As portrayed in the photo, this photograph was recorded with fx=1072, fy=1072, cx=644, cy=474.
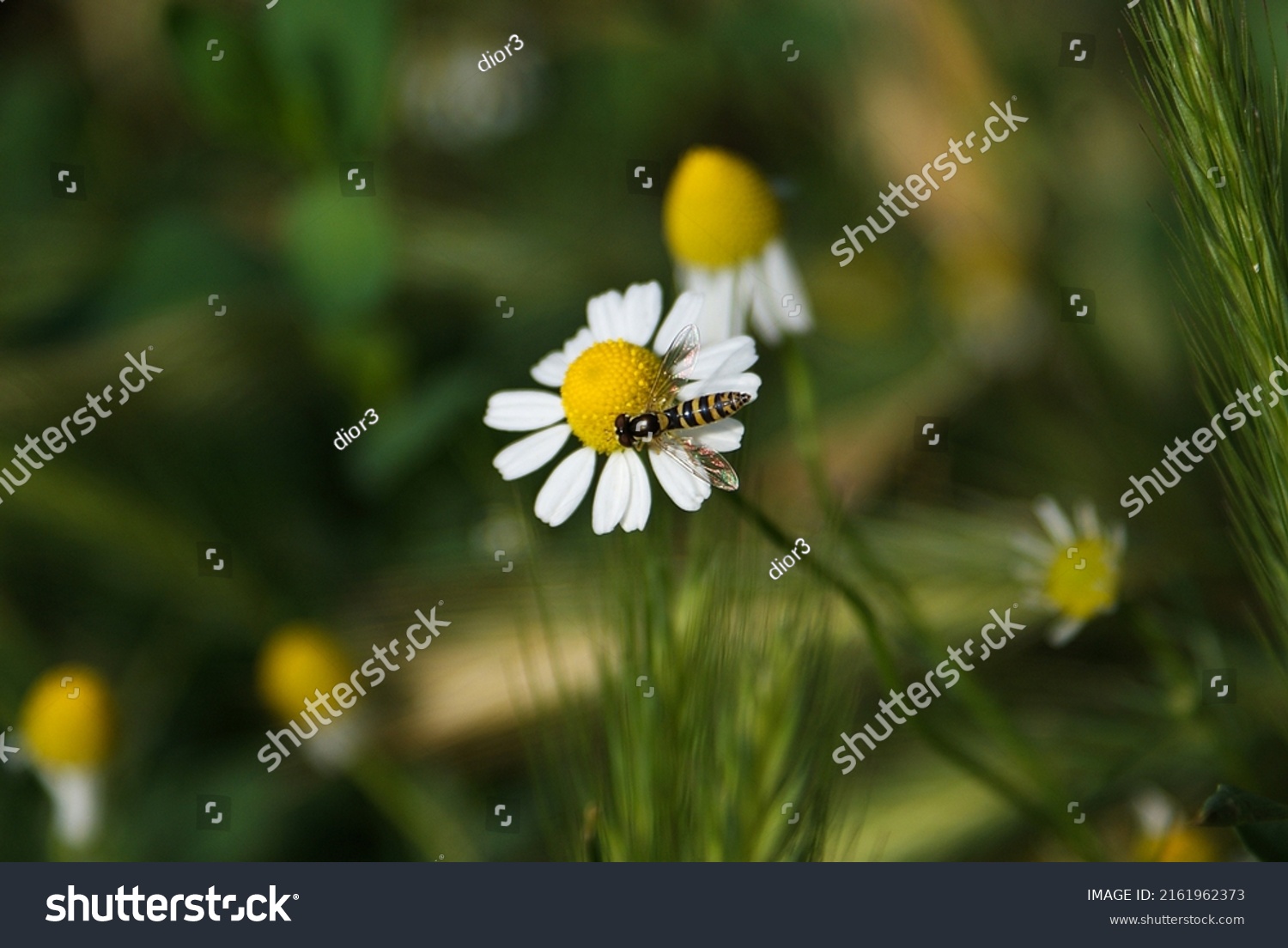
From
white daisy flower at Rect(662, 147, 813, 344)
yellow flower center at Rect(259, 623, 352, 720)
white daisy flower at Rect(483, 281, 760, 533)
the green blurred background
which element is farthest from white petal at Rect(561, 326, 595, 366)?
yellow flower center at Rect(259, 623, 352, 720)

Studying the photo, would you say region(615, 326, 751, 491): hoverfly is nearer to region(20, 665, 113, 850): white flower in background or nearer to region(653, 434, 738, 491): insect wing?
region(653, 434, 738, 491): insect wing

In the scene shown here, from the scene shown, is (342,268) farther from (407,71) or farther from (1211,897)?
(1211,897)

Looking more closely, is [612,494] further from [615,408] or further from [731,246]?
[731,246]

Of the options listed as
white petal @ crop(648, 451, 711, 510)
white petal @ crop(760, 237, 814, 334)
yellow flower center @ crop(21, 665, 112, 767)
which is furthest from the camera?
yellow flower center @ crop(21, 665, 112, 767)

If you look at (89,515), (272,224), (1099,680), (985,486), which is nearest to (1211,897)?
(1099,680)

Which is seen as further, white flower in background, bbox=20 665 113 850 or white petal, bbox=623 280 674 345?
white flower in background, bbox=20 665 113 850

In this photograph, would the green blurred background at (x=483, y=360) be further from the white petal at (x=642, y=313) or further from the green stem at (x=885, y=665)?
the white petal at (x=642, y=313)

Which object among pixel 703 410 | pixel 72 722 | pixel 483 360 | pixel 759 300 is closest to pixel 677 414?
pixel 703 410
